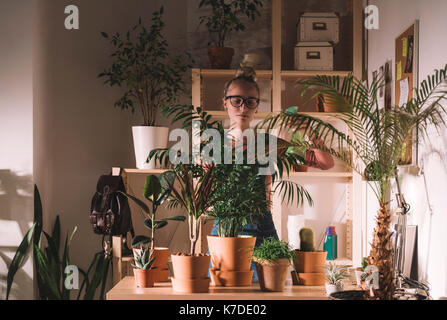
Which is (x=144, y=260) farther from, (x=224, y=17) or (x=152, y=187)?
(x=224, y=17)

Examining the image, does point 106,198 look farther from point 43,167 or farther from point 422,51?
point 422,51

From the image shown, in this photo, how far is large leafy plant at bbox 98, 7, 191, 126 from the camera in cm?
A: 345

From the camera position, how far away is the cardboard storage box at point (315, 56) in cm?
348

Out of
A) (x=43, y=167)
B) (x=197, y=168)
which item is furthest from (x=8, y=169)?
(x=197, y=168)

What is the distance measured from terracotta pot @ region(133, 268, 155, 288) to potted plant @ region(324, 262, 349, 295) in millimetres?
731

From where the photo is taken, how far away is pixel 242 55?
3.82 meters

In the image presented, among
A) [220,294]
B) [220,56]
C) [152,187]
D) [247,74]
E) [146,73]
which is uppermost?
[220,56]

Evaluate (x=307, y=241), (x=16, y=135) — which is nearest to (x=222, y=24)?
(x=16, y=135)

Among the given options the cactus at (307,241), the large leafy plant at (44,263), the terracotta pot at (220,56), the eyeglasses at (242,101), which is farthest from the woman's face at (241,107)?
Answer: the large leafy plant at (44,263)

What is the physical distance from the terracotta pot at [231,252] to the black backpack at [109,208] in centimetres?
130

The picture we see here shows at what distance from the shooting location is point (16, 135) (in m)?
3.07

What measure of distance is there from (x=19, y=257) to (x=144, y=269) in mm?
1382
